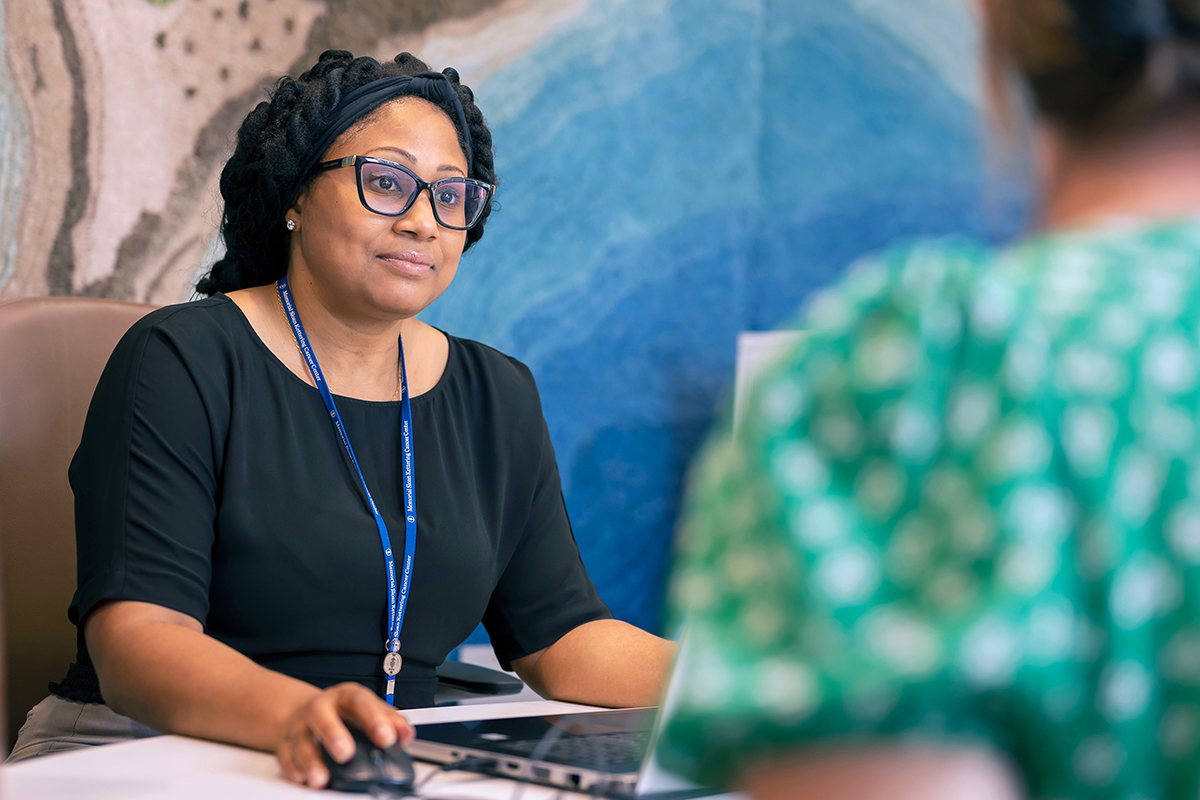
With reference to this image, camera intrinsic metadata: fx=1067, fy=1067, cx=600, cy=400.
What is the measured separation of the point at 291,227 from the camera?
1.72 metres

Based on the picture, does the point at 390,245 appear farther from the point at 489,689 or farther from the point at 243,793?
the point at 243,793

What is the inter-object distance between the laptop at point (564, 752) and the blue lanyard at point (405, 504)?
1.30 feet

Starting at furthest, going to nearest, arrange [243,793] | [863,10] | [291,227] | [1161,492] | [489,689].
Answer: [863,10]
[291,227]
[489,689]
[243,793]
[1161,492]

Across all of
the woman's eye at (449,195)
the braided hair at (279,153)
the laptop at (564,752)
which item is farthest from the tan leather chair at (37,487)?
the laptop at (564,752)

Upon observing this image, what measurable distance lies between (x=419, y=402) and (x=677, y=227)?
1676mm

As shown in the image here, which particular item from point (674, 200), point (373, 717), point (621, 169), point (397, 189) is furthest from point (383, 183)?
point (674, 200)

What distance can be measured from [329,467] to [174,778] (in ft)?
2.12

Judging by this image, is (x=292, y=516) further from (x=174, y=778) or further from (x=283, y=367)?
(x=174, y=778)

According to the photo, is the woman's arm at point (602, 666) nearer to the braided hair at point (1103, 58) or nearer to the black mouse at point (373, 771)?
the black mouse at point (373, 771)

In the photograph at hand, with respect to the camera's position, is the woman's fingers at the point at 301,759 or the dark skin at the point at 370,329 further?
the dark skin at the point at 370,329

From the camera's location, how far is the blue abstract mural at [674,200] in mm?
2900

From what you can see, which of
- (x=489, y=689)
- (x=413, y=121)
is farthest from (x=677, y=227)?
(x=489, y=689)

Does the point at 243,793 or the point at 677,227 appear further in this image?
the point at 677,227

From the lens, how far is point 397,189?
164cm
